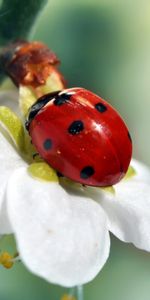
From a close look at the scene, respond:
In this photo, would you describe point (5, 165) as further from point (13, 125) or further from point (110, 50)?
point (110, 50)

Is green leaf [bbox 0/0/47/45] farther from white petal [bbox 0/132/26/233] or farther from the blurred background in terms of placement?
the blurred background

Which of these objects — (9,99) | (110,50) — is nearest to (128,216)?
(9,99)

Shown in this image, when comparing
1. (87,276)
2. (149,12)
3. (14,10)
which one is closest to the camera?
(87,276)

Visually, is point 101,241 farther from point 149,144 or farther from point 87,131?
point 149,144

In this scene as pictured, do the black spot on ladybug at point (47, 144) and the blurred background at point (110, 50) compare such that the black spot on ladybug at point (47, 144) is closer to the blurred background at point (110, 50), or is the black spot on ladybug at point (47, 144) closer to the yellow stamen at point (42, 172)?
the yellow stamen at point (42, 172)

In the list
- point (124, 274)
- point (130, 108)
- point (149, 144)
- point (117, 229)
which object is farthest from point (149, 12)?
point (117, 229)

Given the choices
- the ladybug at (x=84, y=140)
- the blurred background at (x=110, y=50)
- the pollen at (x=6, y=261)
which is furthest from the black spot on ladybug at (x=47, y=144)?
the blurred background at (x=110, y=50)

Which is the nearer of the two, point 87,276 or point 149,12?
point 87,276
